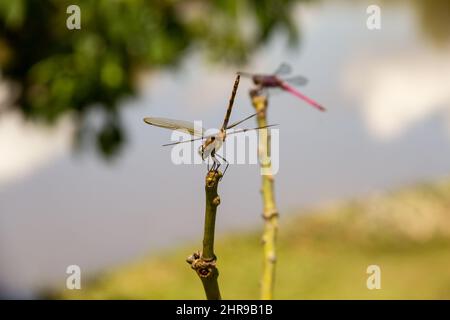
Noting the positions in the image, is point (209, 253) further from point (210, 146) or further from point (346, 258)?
point (346, 258)

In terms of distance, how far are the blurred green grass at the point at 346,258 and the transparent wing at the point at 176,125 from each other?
11.9 feet

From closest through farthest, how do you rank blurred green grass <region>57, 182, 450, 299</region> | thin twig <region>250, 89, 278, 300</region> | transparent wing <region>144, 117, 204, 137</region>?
transparent wing <region>144, 117, 204, 137</region>, thin twig <region>250, 89, 278, 300</region>, blurred green grass <region>57, 182, 450, 299</region>

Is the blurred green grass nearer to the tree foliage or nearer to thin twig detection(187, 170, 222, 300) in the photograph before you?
the tree foliage

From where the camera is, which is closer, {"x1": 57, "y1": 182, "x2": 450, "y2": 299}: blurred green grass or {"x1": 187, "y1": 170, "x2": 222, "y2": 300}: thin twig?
{"x1": 187, "y1": 170, "x2": 222, "y2": 300}: thin twig

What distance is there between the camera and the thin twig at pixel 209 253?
35 cm

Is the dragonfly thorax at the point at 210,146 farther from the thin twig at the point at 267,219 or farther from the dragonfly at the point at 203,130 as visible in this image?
the thin twig at the point at 267,219

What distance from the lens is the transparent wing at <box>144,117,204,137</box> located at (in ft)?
1.09

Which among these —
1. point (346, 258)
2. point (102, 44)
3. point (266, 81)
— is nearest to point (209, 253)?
point (266, 81)

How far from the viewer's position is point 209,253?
0.37m

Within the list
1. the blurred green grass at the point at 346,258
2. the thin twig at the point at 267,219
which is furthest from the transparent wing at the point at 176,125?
the blurred green grass at the point at 346,258

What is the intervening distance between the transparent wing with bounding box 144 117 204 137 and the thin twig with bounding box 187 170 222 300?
2 centimetres

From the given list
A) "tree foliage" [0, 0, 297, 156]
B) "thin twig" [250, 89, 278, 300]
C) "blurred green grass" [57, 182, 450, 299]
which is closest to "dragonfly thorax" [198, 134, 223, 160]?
"thin twig" [250, 89, 278, 300]

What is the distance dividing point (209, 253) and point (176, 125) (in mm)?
73
